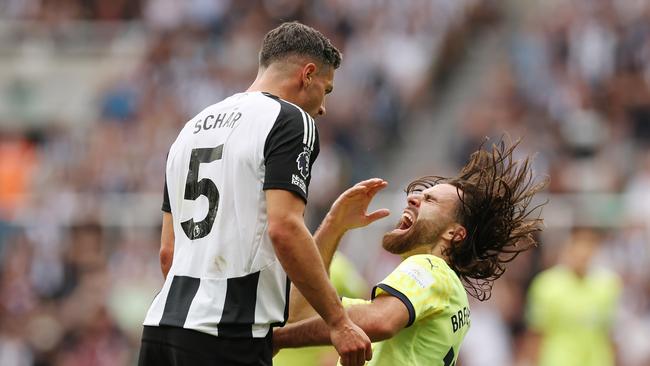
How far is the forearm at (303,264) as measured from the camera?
5.01 metres

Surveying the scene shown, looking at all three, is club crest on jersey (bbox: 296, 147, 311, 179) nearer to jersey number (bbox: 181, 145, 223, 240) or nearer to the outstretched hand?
jersey number (bbox: 181, 145, 223, 240)

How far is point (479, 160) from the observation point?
5871 millimetres

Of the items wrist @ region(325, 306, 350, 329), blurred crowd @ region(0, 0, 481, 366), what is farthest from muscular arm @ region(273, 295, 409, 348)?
blurred crowd @ region(0, 0, 481, 366)

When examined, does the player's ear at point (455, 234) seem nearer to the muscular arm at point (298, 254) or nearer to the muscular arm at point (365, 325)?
the muscular arm at point (365, 325)

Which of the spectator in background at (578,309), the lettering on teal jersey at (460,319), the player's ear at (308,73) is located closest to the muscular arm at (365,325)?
the lettering on teal jersey at (460,319)

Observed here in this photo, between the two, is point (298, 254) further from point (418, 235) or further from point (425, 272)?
point (418, 235)

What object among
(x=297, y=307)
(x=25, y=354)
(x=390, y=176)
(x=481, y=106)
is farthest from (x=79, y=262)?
(x=297, y=307)

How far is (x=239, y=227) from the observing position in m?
5.17

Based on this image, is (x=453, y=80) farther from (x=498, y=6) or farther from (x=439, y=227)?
(x=439, y=227)

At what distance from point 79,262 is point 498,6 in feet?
23.3

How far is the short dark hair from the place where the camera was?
553cm

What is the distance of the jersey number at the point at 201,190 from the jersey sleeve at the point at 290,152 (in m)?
0.24

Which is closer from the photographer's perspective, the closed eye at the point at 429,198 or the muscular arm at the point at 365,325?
the muscular arm at the point at 365,325

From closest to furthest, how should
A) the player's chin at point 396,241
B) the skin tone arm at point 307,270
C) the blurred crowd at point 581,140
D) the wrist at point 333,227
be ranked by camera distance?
the skin tone arm at point 307,270 → the player's chin at point 396,241 → the wrist at point 333,227 → the blurred crowd at point 581,140
